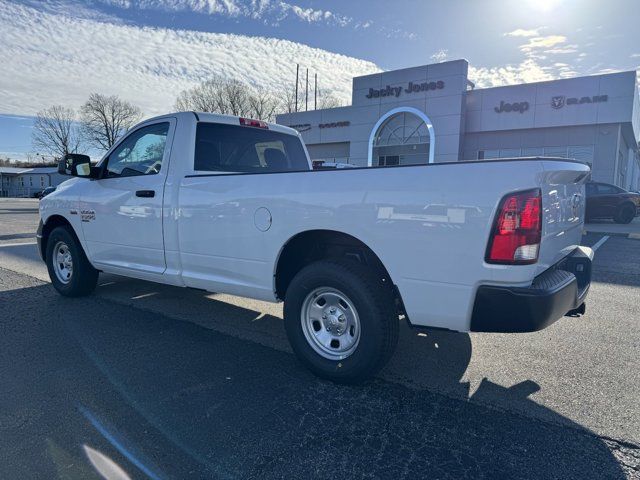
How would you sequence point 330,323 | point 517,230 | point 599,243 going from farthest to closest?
point 599,243 < point 330,323 < point 517,230

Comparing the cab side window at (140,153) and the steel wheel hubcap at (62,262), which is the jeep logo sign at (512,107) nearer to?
the cab side window at (140,153)

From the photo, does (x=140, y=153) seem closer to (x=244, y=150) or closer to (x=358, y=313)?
(x=244, y=150)

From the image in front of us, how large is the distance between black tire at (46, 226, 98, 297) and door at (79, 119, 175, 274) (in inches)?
12.6

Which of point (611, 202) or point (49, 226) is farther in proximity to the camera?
point (611, 202)

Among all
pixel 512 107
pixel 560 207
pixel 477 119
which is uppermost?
pixel 512 107

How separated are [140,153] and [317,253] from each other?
2.49m

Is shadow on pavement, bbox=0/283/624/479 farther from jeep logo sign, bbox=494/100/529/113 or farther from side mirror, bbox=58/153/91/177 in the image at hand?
jeep logo sign, bbox=494/100/529/113

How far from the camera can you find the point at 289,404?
2.95m

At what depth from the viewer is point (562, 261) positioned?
10.7ft

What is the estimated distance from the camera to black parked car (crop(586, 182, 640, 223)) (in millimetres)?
16812

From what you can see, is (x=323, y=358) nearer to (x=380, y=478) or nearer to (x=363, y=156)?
(x=380, y=478)

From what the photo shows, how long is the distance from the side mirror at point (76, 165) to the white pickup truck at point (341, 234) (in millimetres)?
24

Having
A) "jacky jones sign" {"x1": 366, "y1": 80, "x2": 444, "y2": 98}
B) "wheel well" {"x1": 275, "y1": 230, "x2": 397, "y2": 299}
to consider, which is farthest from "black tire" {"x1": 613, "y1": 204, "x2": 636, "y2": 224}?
"wheel well" {"x1": 275, "y1": 230, "x2": 397, "y2": 299}

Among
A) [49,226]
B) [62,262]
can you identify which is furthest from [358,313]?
[49,226]
